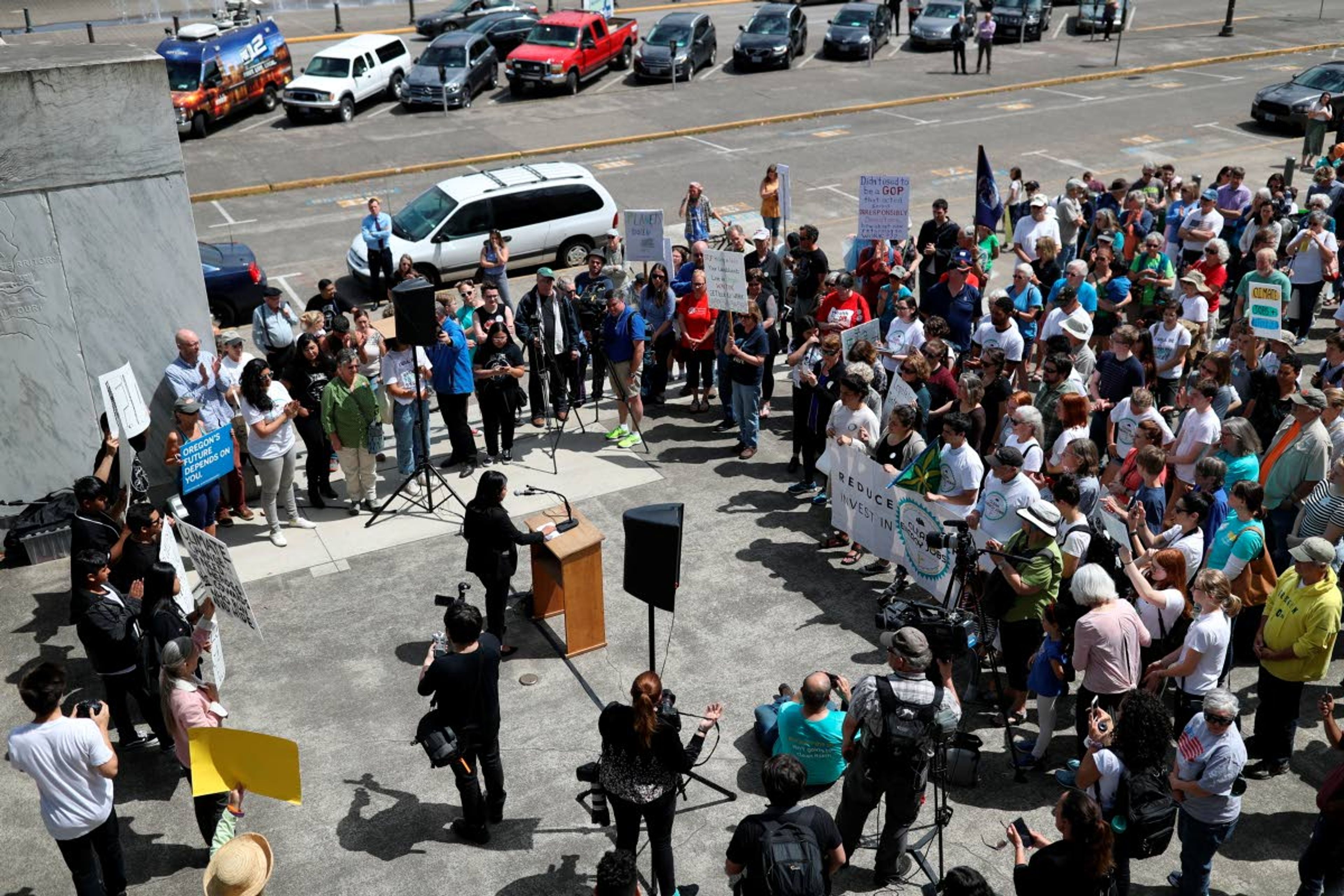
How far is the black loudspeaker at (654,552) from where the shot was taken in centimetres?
777

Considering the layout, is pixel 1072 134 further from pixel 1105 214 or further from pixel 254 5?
pixel 254 5

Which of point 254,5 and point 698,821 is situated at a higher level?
point 254,5

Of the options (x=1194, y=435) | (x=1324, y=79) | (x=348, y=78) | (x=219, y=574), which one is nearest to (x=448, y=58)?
(x=348, y=78)

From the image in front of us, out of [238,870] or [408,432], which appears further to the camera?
[408,432]

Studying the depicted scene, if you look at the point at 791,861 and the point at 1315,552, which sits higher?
the point at 1315,552

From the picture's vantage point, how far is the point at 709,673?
984 cm

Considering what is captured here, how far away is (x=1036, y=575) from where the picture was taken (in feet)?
28.1

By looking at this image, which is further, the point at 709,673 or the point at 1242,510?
the point at 709,673

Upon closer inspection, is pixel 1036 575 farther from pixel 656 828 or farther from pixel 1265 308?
pixel 1265 308

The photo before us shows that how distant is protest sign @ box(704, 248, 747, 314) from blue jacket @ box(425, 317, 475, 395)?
9.11ft

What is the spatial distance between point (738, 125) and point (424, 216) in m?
13.0

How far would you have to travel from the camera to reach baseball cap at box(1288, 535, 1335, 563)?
780cm

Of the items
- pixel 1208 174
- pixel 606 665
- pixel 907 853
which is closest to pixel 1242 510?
pixel 907 853

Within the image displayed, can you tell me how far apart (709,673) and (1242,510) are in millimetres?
4145
